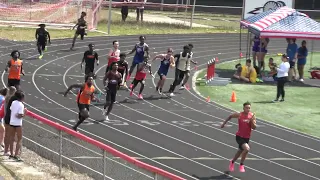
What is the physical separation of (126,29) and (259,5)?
33.4ft

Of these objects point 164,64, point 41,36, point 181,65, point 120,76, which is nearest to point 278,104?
point 181,65

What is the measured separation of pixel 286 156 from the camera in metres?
20.5

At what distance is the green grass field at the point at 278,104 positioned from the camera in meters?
25.3

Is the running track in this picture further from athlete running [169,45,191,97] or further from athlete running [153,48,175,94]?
athlete running [153,48,175,94]

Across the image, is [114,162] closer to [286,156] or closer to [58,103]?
[286,156]

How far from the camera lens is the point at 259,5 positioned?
40.6m

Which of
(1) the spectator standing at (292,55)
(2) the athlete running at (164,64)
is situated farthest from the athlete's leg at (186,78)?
(1) the spectator standing at (292,55)

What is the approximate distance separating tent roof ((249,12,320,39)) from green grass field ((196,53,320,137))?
2.03m

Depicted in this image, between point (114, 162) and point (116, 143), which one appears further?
point (116, 143)

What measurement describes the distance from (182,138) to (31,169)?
551cm

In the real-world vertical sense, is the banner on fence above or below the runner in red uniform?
above

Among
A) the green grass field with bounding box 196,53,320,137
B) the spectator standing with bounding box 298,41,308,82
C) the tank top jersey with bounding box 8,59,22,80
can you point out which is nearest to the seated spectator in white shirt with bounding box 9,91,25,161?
the tank top jersey with bounding box 8,59,22,80

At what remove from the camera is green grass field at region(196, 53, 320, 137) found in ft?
83.0

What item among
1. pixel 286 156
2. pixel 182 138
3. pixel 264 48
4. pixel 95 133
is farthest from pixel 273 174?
pixel 264 48
